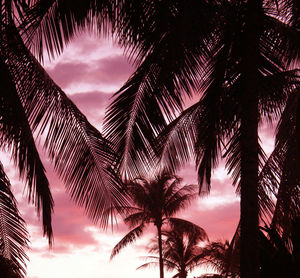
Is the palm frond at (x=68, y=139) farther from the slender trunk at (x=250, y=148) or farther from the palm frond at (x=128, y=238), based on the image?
the palm frond at (x=128, y=238)

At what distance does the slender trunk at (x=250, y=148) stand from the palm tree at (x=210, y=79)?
11 mm

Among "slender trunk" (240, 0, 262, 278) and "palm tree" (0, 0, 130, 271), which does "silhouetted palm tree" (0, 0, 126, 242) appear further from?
"slender trunk" (240, 0, 262, 278)

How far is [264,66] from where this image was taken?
692 cm

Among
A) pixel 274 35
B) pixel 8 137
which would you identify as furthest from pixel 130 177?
pixel 274 35

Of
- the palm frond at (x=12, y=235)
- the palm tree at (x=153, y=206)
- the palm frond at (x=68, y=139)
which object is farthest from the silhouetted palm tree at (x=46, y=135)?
the palm tree at (x=153, y=206)

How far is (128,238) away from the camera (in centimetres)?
2495

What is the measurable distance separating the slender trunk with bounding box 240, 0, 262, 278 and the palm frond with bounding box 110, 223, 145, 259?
19757mm

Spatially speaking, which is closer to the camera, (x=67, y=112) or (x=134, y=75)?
(x=67, y=112)

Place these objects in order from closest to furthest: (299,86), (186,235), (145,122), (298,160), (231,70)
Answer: (145,122)
(231,70)
(298,160)
(299,86)
(186,235)

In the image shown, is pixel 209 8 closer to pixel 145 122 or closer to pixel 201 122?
pixel 145 122

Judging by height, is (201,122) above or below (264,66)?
A: below

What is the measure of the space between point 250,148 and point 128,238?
65.3 ft

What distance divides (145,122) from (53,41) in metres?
1.52

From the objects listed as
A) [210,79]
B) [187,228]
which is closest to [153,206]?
[187,228]
